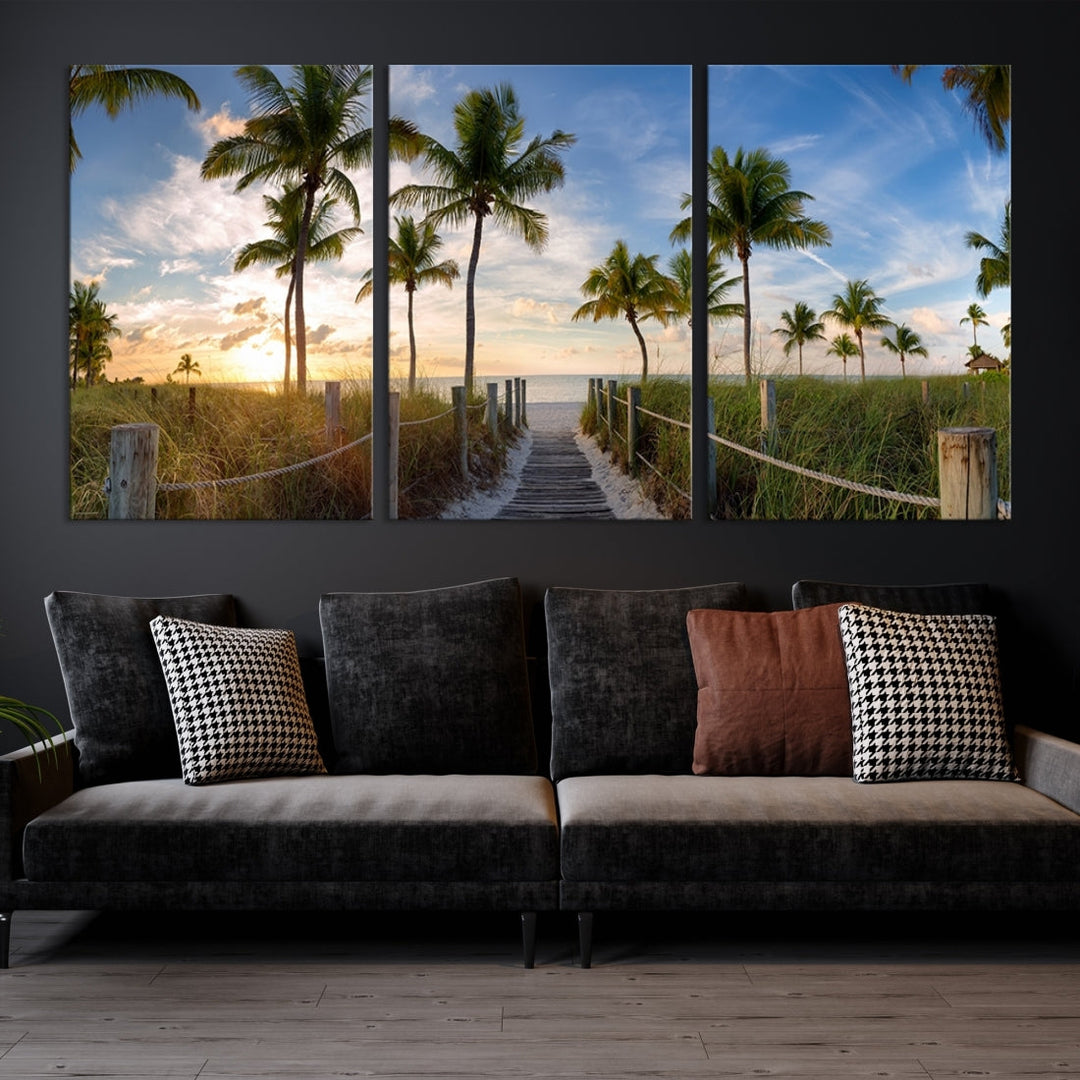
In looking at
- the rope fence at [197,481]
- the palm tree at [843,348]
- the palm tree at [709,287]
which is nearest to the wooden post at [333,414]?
the rope fence at [197,481]

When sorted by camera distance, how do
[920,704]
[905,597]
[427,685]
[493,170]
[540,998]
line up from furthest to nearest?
[493,170]
[905,597]
[427,685]
[920,704]
[540,998]

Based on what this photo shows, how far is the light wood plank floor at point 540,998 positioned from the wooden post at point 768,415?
1.56m

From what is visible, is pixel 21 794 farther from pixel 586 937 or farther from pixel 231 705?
pixel 586 937

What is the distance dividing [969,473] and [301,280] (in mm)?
2414

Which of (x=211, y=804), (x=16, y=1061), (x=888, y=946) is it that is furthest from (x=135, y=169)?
(x=888, y=946)

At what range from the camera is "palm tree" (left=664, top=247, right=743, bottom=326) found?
3.83 meters

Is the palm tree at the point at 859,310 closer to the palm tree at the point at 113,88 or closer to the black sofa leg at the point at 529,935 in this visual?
the black sofa leg at the point at 529,935

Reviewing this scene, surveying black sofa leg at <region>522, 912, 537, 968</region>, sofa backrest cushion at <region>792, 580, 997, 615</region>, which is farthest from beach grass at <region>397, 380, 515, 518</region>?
black sofa leg at <region>522, 912, 537, 968</region>

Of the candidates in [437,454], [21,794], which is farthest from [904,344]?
[21,794]

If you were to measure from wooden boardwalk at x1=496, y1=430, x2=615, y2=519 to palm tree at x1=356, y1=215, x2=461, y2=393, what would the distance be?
0.57m

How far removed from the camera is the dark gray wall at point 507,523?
151 inches

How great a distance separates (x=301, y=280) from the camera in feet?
12.5

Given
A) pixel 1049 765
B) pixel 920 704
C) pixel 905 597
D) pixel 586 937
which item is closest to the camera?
pixel 586 937

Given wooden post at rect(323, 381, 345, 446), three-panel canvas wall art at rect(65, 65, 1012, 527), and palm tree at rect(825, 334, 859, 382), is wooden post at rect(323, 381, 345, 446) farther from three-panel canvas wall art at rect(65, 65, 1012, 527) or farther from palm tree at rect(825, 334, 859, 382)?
palm tree at rect(825, 334, 859, 382)
